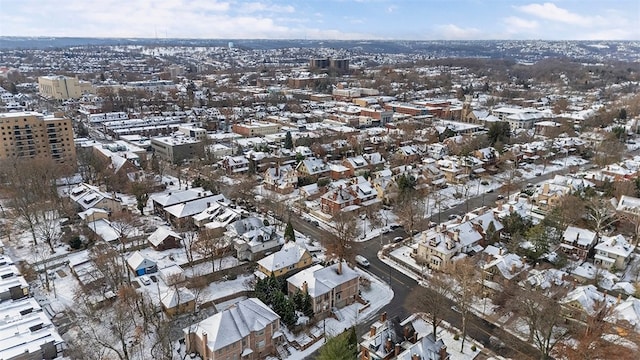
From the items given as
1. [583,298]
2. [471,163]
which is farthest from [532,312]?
[471,163]

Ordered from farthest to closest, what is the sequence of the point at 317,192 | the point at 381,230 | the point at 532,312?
1. the point at 317,192
2. the point at 381,230
3. the point at 532,312

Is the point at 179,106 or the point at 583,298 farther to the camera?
the point at 179,106

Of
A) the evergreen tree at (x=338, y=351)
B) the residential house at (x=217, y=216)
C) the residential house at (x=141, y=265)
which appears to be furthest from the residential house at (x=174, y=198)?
the evergreen tree at (x=338, y=351)

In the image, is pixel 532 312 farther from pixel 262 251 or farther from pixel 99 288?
pixel 99 288

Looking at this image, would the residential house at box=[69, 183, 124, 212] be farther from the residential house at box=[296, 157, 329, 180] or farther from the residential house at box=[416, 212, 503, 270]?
the residential house at box=[416, 212, 503, 270]

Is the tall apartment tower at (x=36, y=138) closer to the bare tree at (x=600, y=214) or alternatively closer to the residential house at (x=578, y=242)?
the residential house at (x=578, y=242)
